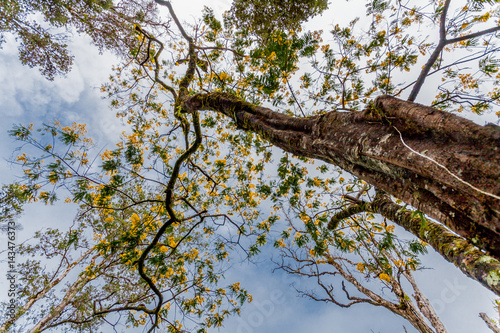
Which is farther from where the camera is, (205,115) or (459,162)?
(205,115)

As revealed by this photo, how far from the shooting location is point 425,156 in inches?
41.1

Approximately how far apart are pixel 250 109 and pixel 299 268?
230 inches

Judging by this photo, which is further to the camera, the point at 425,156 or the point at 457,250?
the point at 457,250

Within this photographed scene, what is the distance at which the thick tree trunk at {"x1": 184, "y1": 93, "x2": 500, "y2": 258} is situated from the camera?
883mm

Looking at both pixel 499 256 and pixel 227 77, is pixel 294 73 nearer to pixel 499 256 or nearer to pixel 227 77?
pixel 227 77

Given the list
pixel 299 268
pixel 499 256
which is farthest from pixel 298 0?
pixel 299 268

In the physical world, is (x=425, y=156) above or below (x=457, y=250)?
above

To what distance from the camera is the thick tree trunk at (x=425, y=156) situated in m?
0.88

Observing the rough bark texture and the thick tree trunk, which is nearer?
the thick tree trunk

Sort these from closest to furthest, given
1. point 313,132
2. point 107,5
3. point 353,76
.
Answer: point 313,132 → point 353,76 → point 107,5

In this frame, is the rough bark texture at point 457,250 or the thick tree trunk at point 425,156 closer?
the thick tree trunk at point 425,156

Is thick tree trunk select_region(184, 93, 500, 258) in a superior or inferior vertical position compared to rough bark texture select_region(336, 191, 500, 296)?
superior

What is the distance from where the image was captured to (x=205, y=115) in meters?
5.75

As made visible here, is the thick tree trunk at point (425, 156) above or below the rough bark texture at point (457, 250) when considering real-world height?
above
